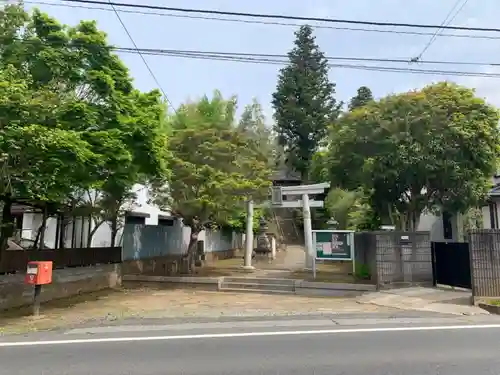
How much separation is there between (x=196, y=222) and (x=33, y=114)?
422 inches

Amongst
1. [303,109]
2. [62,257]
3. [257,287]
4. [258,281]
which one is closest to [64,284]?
[62,257]

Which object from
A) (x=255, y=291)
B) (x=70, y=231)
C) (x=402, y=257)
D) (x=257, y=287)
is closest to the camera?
(x=402, y=257)

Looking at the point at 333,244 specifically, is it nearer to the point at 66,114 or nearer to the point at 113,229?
the point at 113,229

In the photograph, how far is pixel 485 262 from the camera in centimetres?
1209

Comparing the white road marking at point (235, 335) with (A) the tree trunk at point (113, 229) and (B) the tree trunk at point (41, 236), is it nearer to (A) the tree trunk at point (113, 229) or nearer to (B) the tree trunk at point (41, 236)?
(B) the tree trunk at point (41, 236)

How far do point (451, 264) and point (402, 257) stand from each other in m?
1.49

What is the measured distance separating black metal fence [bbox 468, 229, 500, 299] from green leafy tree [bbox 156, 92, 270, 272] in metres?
8.21

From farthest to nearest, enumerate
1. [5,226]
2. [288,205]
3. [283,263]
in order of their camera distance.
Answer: [283,263]
[288,205]
[5,226]

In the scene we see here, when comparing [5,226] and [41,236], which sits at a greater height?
[5,226]

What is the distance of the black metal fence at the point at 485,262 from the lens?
1187 centimetres

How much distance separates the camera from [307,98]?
5078 cm

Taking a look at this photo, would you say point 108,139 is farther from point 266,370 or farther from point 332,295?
point 332,295

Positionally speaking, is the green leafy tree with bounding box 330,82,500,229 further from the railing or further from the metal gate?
the railing

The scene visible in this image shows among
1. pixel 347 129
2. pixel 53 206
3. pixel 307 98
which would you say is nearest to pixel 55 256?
pixel 53 206
